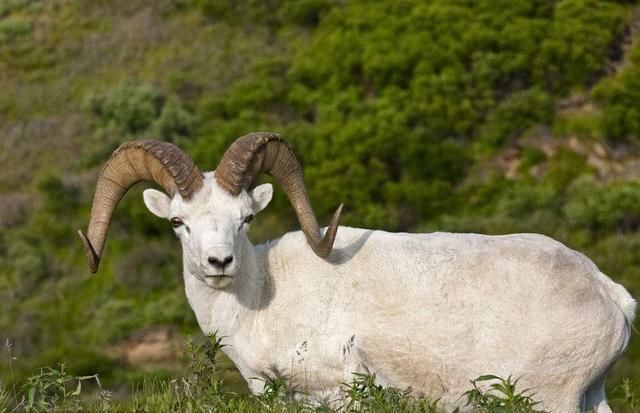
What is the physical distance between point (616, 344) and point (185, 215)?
394 cm

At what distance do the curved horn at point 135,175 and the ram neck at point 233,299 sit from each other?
79 centimetres

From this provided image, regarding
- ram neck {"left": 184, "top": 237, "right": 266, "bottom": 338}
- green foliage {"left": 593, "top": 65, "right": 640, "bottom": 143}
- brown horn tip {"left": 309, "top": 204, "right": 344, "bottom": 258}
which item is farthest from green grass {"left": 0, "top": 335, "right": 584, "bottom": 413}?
green foliage {"left": 593, "top": 65, "right": 640, "bottom": 143}

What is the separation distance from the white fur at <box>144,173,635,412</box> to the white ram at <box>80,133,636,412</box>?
0.01 metres

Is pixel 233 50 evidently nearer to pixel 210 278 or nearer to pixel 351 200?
pixel 351 200

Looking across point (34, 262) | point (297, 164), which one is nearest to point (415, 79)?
point (34, 262)

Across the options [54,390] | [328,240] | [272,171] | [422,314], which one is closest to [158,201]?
[272,171]

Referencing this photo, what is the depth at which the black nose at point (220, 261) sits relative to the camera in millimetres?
8883

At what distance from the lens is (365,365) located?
9.21 metres

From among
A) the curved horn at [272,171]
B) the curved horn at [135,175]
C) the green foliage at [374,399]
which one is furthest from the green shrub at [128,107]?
the green foliage at [374,399]

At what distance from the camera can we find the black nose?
350 inches

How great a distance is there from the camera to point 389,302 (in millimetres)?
9391

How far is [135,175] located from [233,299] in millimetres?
1592

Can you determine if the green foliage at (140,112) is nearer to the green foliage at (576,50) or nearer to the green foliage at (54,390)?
the green foliage at (576,50)

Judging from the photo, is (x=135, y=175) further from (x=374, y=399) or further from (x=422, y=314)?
(x=374, y=399)
